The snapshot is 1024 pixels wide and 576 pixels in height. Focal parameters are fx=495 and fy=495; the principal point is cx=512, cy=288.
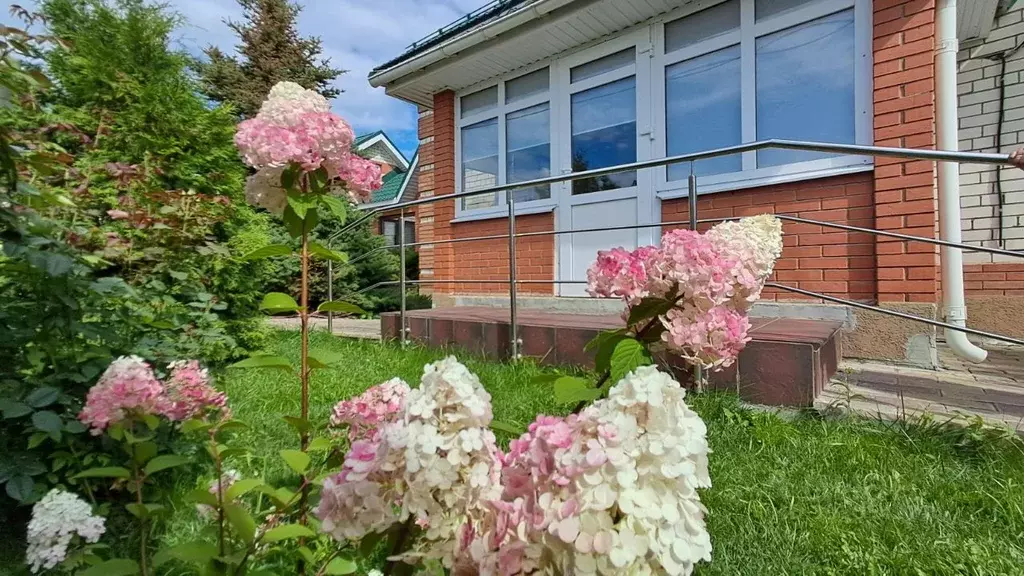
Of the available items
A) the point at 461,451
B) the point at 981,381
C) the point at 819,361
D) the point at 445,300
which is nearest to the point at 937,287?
the point at 981,381

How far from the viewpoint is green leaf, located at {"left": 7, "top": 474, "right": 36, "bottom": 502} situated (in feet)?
4.00

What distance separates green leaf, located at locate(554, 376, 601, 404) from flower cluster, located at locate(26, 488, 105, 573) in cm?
98

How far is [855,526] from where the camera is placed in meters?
1.35

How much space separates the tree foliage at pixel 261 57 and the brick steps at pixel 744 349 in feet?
34.7

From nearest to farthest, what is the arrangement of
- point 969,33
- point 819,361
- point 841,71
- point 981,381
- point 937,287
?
1. point 819,361
2. point 981,381
3. point 937,287
4. point 841,71
5. point 969,33

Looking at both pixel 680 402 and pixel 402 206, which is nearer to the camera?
pixel 680 402

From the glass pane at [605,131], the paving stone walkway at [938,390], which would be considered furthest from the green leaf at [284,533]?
the glass pane at [605,131]

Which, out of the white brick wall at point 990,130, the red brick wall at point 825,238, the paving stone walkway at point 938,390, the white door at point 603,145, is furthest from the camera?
the white door at point 603,145

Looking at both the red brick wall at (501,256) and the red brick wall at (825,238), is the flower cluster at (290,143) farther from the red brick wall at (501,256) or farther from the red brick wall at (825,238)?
the red brick wall at (501,256)

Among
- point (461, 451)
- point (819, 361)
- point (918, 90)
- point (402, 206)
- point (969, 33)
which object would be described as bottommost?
point (819, 361)

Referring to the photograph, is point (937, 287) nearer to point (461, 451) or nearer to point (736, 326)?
point (736, 326)

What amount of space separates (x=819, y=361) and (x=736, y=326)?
170cm

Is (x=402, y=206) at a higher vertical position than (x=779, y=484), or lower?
higher

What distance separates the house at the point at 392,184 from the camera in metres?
12.5
